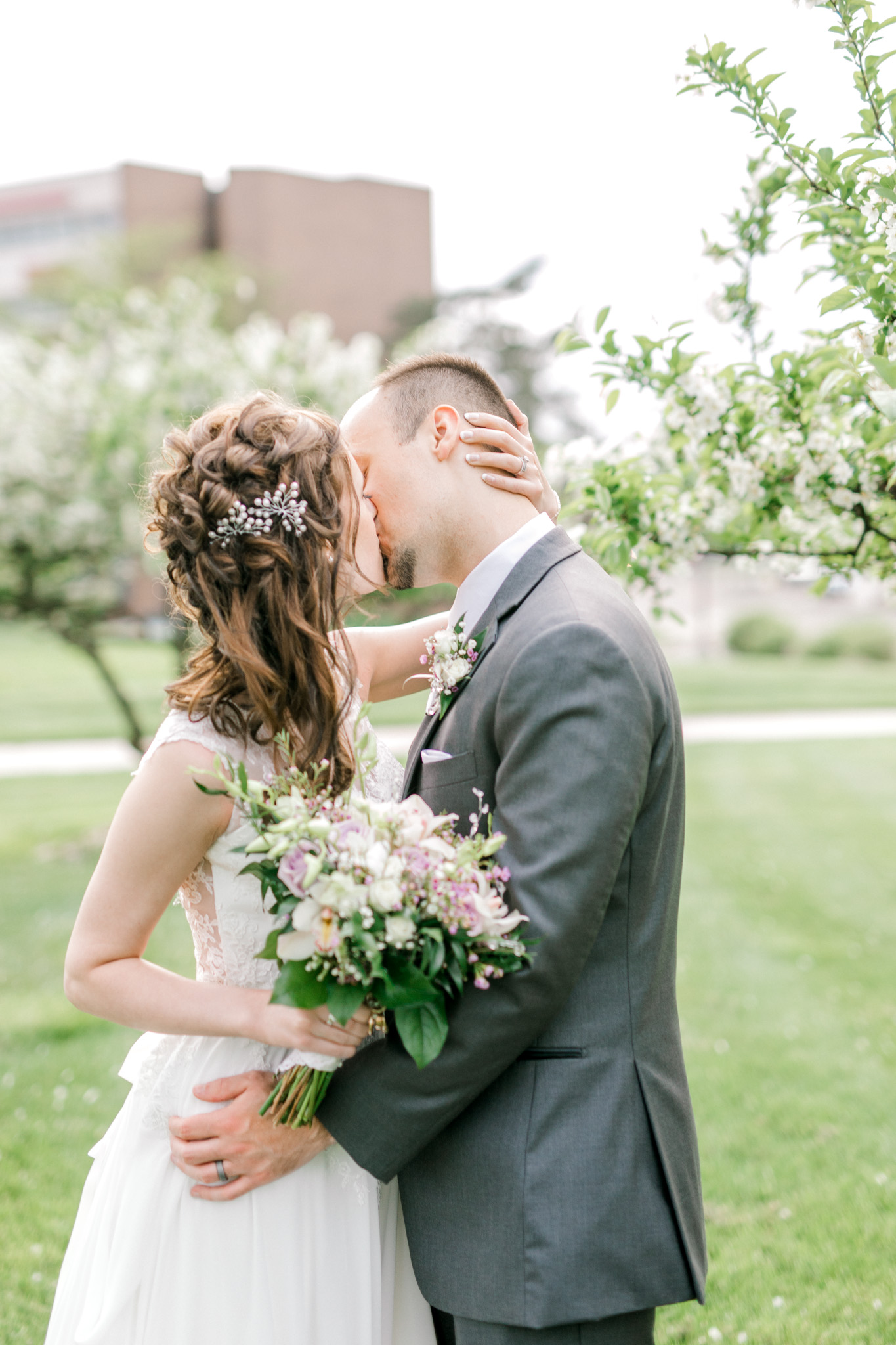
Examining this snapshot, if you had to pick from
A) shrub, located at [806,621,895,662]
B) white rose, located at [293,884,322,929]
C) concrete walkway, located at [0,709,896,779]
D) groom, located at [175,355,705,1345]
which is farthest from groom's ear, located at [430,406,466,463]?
shrub, located at [806,621,895,662]

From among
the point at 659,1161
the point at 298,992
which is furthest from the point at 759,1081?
the point at 298,992

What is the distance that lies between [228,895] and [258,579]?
639 millimetres

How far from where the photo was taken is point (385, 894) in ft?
5.08

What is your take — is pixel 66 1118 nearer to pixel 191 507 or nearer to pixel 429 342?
pixel 191 507

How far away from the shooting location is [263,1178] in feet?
6.56

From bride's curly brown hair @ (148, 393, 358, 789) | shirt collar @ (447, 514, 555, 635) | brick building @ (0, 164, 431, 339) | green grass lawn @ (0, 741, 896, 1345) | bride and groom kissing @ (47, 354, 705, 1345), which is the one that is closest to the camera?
bride and groom kissing @ (47, 354, 705, 1345)

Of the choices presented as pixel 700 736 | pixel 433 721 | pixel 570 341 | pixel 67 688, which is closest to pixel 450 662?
pixel 433 721

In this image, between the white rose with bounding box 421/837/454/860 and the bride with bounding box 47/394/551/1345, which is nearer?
the white rose with bounding box 421/837/454/860

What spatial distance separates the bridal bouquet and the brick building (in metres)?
41.5

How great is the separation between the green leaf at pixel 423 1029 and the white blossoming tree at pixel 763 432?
1.43m

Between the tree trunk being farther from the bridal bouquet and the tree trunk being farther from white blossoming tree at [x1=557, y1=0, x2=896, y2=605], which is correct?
the bridal bouquet

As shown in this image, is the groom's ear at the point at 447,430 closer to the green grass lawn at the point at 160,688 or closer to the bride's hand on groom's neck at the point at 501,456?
the bride's hand on groom's neck at the point at 501,456

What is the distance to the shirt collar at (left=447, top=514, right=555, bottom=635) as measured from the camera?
224 centimetres

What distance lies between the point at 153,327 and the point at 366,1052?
11912mm
